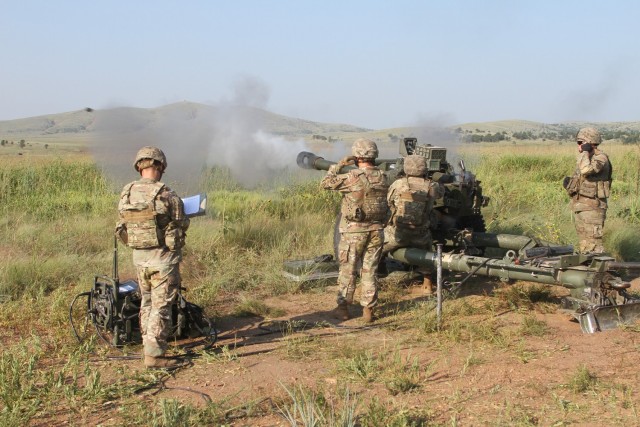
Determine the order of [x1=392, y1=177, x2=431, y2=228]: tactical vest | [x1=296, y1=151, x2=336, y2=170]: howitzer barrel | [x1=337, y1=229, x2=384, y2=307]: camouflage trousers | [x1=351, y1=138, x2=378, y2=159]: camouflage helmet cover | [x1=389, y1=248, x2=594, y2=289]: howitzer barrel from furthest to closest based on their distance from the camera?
[x1=296, y1=151, x2=336, y2=170]: howitzer barrel, [x1=392, y1=177, x2=431, y2=228]: tactical vest, [x1=337, y1=229, x2=384, y2=307]: camouflage trousers, [x1=351, y1=138, x2=378, y2=159]: camouflage helmet cover, [x1=389, y1=248, x2=594, y2=289]: howitzer barrel

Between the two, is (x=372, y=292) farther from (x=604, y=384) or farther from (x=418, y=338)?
(x=604, y=384)

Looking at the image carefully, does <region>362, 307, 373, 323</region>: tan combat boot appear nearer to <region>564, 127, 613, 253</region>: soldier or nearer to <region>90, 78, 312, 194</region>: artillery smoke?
<region>564, 127, 613, 253</region>: soldier

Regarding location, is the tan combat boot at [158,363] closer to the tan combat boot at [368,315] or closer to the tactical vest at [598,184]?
the tan combat boot at [368,315]

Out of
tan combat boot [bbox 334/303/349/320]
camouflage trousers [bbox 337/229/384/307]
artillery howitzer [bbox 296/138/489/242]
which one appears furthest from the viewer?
artillery howitzer [bbox 296/138/489/242]

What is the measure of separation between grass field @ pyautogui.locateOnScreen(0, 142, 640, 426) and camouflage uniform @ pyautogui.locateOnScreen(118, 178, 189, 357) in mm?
392

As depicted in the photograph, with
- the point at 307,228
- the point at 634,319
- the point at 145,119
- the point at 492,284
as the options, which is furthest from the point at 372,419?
the point at 145,119

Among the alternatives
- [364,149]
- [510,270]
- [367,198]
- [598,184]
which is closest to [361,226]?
[367,198]

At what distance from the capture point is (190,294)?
7590mm

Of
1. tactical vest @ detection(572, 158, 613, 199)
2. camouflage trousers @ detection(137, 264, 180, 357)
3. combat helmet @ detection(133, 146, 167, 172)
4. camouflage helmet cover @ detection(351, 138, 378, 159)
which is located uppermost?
camouflage helmet cover @ detection(351, 138, 378, 159)

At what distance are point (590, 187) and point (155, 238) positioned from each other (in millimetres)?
5725

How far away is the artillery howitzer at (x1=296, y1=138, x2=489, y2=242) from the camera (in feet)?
28.4

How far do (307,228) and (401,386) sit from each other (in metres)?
6.22

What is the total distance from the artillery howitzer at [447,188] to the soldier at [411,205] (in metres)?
0.57

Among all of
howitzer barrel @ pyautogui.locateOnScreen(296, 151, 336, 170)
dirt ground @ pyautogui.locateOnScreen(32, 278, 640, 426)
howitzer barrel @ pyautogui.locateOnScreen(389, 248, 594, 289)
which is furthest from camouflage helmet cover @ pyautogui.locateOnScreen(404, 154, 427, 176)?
howitzer barrel @ pyautogui.locateOnScreen(296, 151, 336, 170)
